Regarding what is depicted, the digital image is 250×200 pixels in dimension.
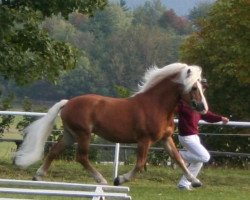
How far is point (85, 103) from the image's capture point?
13969 mm

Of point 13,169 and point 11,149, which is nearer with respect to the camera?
point 13,169

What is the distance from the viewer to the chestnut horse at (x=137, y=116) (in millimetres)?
13648

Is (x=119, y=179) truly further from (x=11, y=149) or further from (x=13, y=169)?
(x=11, y=149)

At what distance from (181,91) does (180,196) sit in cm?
152

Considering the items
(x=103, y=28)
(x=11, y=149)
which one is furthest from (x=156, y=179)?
(x=103, y=28)

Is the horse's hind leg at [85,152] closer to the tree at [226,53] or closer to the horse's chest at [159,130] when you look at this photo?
the horse's chest at [159,130]

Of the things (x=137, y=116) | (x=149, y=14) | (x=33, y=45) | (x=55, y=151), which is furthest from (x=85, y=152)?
(x=149, y=14)

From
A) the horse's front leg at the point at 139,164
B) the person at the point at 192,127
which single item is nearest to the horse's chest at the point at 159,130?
the horse's front leg at the point at 139,164

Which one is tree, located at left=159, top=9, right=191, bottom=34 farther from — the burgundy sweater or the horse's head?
the horse's head

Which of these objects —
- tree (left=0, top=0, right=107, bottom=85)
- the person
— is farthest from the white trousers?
tree (left=0, top=0, right=107, bottom=85)

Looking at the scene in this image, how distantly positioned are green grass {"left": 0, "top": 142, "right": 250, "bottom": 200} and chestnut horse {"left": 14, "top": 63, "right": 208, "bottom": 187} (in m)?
0.52

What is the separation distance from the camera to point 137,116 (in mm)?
13711

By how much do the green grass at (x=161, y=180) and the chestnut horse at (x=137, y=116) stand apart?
0.52 m

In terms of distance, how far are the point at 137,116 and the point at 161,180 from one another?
4.06 m
